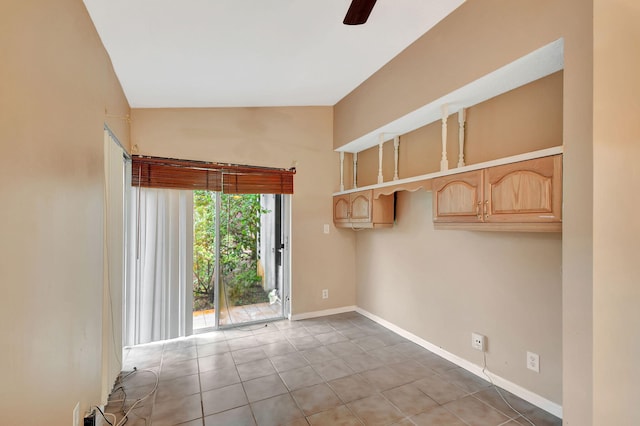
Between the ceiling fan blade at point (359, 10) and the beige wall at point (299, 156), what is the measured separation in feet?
7.61

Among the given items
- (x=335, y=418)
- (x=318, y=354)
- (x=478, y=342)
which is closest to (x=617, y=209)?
(x=478, y=342)

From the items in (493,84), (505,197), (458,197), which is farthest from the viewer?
(458,197)

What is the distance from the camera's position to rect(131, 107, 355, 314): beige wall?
11.6 ft

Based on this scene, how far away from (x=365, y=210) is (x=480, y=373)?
75.0 inches

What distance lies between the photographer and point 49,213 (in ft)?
4.17

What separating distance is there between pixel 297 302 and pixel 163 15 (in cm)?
332

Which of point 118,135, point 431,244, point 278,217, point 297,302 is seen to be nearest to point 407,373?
point 431,244

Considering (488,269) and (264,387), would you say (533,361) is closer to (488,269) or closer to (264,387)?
(488,269)

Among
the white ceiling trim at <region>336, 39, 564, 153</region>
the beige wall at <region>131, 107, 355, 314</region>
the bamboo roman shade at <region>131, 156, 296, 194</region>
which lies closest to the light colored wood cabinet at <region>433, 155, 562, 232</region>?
the white ceiling trim at <region>336, 39, 564, 153</region>

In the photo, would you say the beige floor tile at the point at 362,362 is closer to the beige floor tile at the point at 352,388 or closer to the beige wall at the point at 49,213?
the beige floor tile at the point at 352,388

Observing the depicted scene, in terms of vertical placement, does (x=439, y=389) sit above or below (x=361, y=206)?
below

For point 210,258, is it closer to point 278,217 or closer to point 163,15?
point 278,217

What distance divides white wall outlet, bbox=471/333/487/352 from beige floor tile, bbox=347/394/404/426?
95 centimetres

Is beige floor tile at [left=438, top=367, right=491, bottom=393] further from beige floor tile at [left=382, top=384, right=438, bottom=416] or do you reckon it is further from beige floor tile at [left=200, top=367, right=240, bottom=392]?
beige floor tile at [left=200, top=367, right=240, bottom=392]
